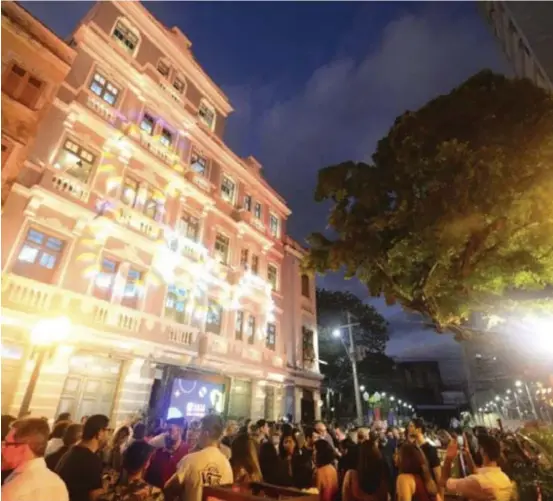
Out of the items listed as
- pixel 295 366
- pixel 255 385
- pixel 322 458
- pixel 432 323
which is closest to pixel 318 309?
pixel 295 366

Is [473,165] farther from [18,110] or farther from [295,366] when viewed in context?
[295,366]

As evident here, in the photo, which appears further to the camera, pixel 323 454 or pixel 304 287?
pixel 304 287

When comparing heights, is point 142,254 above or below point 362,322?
below

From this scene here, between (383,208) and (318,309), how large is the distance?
26.5 metres

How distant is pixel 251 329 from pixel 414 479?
13.8 m

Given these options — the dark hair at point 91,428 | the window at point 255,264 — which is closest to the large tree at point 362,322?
the window at point 255,264

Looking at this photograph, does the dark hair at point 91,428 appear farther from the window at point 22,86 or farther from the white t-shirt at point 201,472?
the window at point 22,86

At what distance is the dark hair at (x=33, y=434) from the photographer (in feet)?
9.75

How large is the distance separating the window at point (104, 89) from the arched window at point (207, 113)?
5.30 metres

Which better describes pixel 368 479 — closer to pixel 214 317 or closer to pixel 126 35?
pixel 214 317

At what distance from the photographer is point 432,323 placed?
396 inches

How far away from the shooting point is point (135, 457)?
143 inches

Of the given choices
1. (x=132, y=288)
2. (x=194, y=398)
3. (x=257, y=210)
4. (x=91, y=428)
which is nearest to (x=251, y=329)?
(x=194, y=398)

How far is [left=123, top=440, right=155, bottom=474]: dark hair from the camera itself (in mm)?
3605
